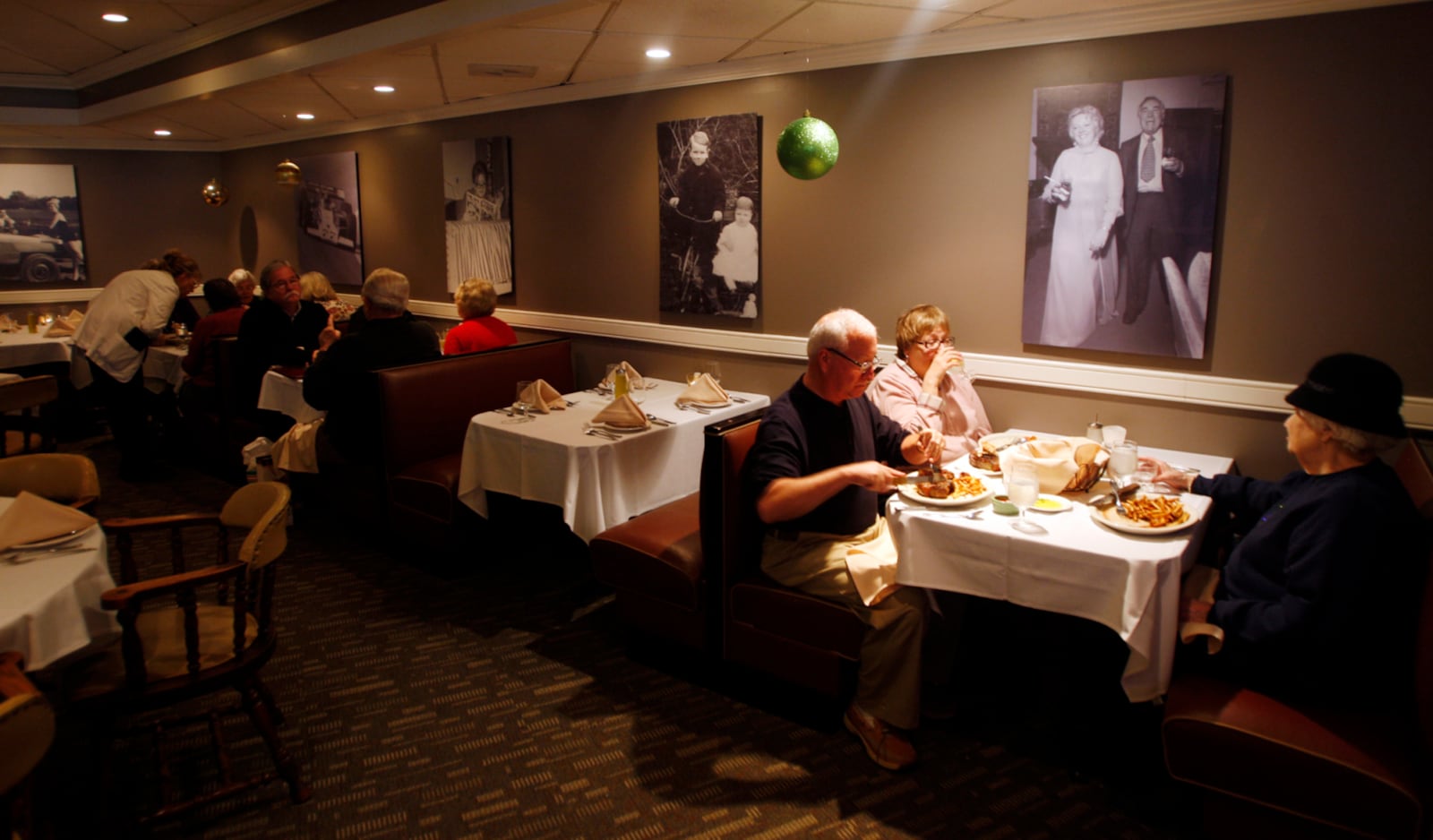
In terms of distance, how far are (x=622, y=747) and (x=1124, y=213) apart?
299cm

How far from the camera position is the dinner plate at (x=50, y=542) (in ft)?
7.71

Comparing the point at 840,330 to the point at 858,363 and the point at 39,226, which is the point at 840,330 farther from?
the point at 39,226

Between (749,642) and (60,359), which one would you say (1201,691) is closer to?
(749,642)

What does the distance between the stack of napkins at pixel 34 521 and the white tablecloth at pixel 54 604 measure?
64mm

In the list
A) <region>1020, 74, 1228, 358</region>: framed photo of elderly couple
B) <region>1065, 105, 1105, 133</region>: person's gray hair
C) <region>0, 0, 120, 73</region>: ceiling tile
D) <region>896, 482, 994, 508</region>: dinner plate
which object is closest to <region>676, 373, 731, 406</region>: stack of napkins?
<region>1020, 74, 1228, 358</region>: framed photo of elderly couple

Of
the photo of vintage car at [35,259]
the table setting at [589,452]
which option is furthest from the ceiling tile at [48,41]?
the table setting at [589,452]

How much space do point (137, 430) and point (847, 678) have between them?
18.3 ft

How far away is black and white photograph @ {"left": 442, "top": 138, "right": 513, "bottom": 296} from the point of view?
6.34 m

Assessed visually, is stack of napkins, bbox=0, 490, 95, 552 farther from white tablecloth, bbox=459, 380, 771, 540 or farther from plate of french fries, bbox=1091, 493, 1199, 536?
plate of french fries, bbox=1091, 493, 1199, 536

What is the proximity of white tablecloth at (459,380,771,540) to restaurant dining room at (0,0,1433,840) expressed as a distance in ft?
0.08

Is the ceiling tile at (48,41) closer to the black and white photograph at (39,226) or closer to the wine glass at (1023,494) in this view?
the black and white photograph at (39,226)

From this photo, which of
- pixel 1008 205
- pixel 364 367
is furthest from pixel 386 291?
pixel 1008 205

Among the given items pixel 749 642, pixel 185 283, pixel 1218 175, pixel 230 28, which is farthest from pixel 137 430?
pixel 1218 175

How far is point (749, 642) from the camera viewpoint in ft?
10.1
